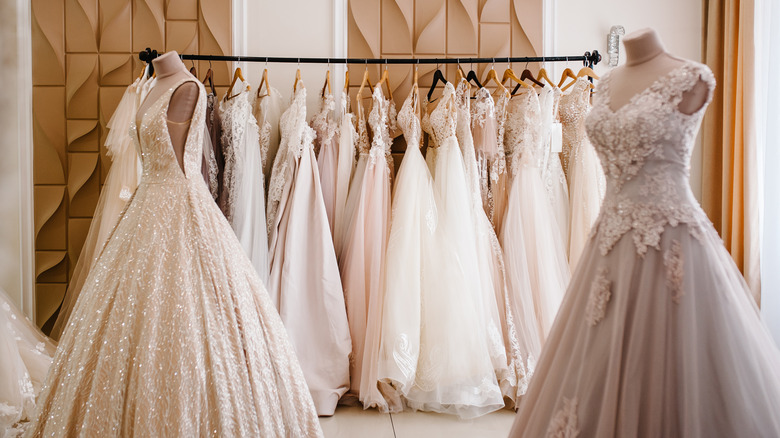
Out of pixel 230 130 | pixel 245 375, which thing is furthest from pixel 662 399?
pixel 230 130

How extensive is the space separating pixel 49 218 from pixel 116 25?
1.21m

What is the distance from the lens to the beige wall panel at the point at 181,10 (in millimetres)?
3043

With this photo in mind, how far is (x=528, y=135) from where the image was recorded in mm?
2723

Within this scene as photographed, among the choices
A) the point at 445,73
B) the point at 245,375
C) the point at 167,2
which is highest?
the point at 167,2

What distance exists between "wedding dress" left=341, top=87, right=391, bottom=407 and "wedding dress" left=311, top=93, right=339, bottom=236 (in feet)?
0.51

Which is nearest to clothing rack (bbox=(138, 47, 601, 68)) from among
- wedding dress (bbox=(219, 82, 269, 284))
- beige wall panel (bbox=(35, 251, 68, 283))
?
wedding dress (bbox=(219, 82, 269, 284))

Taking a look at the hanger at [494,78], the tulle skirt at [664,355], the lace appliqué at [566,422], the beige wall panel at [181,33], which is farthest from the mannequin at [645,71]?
the beige wall panel at [181,33]

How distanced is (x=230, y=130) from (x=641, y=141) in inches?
78.8

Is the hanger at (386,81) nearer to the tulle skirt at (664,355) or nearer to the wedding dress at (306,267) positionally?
the wedding dress at (306,267)

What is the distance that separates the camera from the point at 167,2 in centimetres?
305

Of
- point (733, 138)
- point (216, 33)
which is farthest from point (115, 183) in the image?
point (733, 138)

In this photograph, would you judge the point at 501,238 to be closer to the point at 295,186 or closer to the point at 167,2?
the point at 295,186

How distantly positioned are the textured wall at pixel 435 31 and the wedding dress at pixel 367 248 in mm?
454

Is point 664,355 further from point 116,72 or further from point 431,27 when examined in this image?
point 116,72
